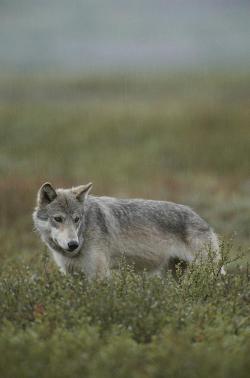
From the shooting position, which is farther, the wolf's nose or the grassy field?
the wolf's nose

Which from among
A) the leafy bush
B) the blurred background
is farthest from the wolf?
the blurred background

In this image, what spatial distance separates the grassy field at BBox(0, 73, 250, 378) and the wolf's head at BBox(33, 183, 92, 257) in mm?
303

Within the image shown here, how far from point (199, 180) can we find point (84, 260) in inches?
523

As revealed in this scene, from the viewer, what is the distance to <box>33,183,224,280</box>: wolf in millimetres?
9203

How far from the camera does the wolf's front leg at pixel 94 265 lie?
30.1 feet

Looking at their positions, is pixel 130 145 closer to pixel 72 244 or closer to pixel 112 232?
pixel 112 232

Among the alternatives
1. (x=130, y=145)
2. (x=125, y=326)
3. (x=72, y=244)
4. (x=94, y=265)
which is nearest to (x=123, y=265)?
(x=94, y=265)

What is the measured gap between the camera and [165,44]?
13038cm

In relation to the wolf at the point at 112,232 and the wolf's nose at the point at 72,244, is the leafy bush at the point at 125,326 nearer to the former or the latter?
the wolf's nose at the point at 72,244

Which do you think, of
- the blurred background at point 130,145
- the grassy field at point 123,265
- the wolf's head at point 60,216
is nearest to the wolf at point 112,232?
the wolf's head at point 60,216

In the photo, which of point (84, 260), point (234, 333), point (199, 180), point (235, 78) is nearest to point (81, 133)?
point (199, 180)

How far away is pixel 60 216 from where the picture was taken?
922cm

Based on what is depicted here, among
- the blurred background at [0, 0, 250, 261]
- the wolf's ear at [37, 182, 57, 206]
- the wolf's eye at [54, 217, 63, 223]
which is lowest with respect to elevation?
the blurred background at [0, 0, 250, 261]

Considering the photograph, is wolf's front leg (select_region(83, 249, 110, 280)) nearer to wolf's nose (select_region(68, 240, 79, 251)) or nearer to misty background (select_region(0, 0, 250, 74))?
wolf's nose (select_region(68, 240, 79, 251))
